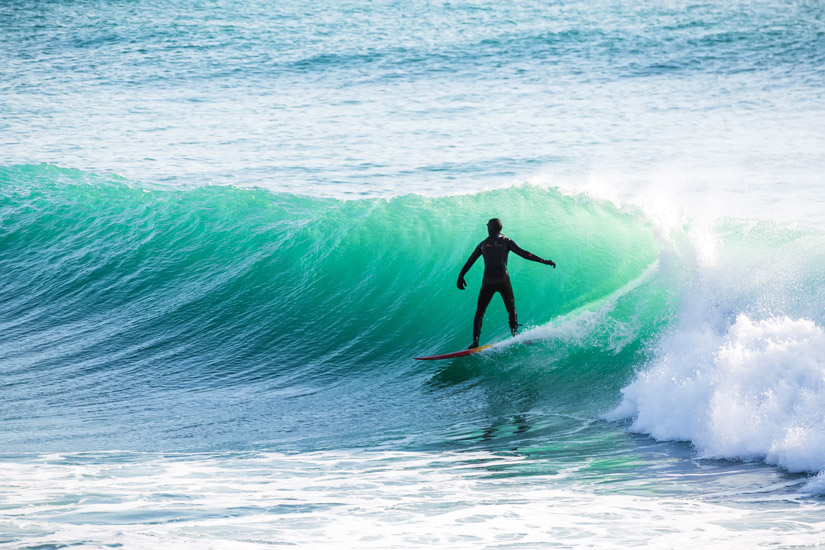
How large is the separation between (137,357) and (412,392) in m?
3.46

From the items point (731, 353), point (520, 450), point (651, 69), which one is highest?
point (651, 69)

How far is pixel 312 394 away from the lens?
933 cm

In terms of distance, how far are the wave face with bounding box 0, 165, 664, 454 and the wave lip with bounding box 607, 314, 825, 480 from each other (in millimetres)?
1122

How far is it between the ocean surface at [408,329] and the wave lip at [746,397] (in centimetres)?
2

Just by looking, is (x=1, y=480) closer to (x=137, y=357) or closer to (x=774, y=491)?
(x=137, y=357)

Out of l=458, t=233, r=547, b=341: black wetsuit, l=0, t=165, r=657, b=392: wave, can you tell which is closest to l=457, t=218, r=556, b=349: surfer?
l=458, t=233, r=547, b=341: black wetsuit

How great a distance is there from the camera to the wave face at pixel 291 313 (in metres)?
8.62

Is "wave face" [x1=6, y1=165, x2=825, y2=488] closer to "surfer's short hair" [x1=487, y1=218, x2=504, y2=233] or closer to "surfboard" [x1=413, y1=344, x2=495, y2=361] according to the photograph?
"surfboard" [x1=413, y1=344, x2=495, y2=361]

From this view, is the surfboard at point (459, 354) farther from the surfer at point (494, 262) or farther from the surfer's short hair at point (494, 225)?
the surfer's short hair at point (494, 225)

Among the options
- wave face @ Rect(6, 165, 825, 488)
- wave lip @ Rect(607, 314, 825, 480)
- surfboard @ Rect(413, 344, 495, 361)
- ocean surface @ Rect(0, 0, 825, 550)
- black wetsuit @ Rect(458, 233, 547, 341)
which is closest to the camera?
ocean surface @ Rect(0, 0, 825, 550)

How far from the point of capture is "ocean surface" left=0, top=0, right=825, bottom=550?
578 centimetres

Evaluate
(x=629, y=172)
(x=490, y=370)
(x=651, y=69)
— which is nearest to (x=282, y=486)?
(x=490, y=370)

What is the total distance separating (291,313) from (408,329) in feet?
5.32

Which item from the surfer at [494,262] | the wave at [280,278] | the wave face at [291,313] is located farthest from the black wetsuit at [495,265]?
the wave at [280,278]
